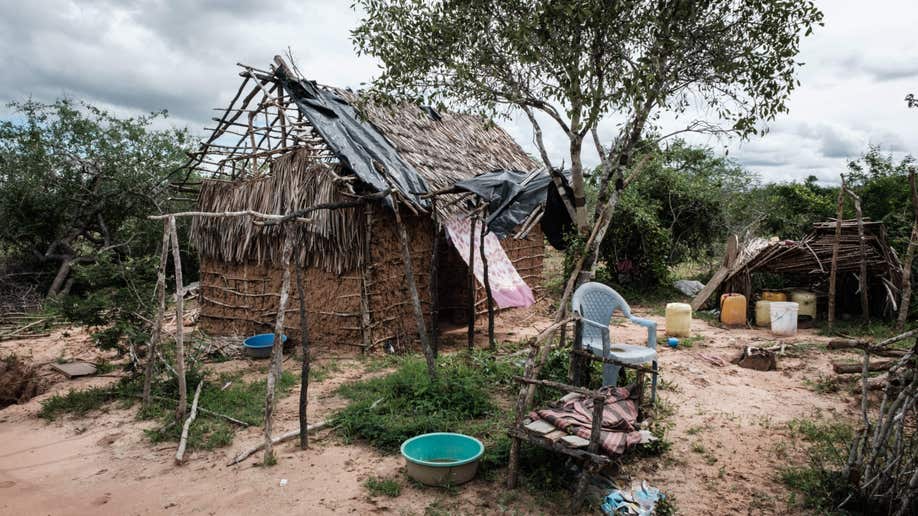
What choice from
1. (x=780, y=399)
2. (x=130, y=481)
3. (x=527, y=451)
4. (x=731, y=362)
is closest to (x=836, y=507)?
(x=527, y=451)

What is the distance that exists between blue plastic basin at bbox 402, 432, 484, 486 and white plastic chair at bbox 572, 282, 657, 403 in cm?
131

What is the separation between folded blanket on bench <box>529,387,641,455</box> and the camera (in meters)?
3.64

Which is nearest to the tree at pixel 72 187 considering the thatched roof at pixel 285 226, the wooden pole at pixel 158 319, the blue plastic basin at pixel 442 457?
the thatched roof at pixel 285 226

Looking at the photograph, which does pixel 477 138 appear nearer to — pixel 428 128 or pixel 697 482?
pixel 428 128

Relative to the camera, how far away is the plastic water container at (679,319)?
820 cm

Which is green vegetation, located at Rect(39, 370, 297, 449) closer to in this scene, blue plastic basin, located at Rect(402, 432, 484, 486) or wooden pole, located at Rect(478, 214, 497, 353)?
blue plastic basin, located at Rect(402, 432, 484, 486)

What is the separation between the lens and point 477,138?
10922 millimetres

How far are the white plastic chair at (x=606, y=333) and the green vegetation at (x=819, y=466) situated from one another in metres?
1.22

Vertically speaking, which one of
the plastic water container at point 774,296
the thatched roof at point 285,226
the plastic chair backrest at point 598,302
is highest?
the thatched roof at point 285,226

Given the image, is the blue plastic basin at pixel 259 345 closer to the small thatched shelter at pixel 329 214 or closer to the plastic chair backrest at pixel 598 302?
the small thatched shelter at pixel 329 214

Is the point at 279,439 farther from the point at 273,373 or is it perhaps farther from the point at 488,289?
the point at 488,289

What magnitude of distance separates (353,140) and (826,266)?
301 inches

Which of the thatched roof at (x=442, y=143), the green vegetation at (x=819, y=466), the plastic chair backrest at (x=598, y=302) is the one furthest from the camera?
the thatched roof at (x=442, y=143)

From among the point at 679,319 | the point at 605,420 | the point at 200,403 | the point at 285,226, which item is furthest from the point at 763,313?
the point at 200,403
